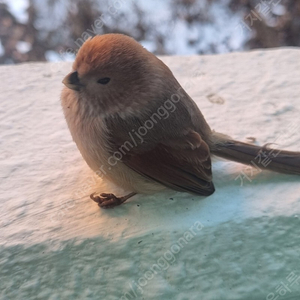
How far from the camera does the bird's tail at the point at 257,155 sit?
1788 mm

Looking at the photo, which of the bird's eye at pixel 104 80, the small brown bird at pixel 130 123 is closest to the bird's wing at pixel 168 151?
the small brown bird at pixel 130 123

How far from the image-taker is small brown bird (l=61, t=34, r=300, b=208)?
1621 millimetres

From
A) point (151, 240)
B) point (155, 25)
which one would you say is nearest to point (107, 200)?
point (151, 240)

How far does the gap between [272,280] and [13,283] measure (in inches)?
36.1

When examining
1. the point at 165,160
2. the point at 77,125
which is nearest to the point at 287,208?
the point at 165,160

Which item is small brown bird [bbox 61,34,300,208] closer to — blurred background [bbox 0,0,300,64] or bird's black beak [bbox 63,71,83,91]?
bird's black beak [bbox 63,71,83,91]

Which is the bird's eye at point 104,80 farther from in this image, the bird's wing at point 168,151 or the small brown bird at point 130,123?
the bird's wing at point 168,151

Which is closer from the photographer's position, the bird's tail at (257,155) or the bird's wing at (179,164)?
the bird's wing at (179,164)

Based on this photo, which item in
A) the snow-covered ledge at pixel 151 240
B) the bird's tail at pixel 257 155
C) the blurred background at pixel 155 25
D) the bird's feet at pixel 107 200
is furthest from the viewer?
the blurred background at pixel 155 25

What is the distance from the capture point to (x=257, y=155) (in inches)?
72.6

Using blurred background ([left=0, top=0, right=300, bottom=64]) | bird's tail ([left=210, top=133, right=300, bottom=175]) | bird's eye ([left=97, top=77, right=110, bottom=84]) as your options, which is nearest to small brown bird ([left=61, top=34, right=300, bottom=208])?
bird's eye ([left=97, top=77, right=110, bottom=84])

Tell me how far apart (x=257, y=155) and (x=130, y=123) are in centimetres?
57

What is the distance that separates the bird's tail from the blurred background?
3320 millimetres

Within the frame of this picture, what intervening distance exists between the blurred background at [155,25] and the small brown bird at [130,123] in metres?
3.44
